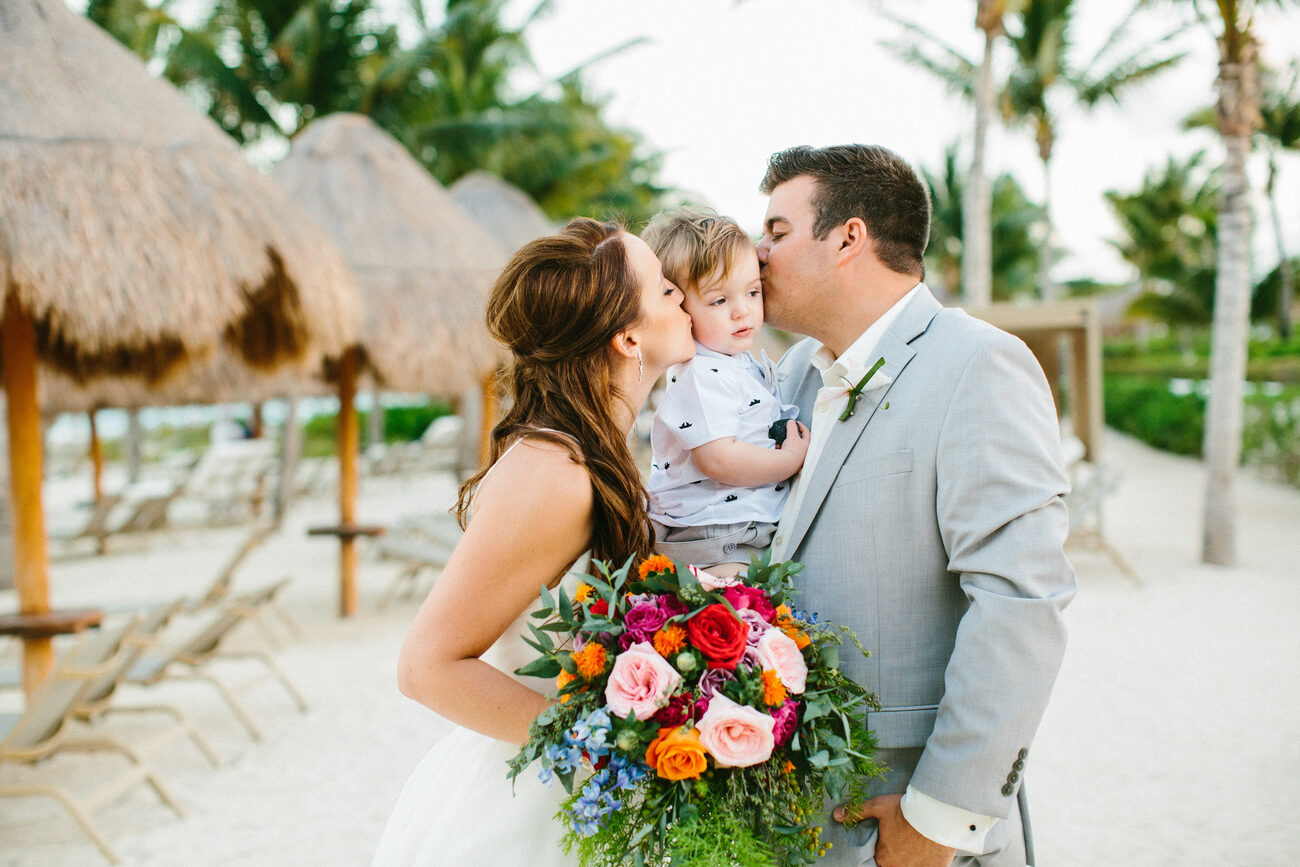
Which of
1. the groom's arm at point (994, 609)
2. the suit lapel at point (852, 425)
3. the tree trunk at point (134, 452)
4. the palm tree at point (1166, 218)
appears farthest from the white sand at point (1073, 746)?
the palm tree at point (1166, 218)

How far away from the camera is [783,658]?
67.7 inches

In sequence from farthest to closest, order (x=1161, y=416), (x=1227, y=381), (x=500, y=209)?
(x=1161, y=416) < (x=500, y=209) < (x=1227, y=381)

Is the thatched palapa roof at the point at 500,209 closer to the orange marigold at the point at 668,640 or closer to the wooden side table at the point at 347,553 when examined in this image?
the wooden side table at the point at 347,553

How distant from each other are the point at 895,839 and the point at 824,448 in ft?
2.76

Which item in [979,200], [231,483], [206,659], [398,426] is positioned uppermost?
[979,200]

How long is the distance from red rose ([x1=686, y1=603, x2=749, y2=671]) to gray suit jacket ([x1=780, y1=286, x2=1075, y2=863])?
43 centimetres

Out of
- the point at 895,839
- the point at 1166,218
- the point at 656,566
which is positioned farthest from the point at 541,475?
the point at 1166,218

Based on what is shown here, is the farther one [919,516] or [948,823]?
[919,516]

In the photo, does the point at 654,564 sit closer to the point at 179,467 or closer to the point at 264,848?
the point at 264,848

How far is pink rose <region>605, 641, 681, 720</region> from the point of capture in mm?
1634

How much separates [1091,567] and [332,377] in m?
9.83

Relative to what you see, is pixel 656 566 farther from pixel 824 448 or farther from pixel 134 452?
pixel 134 452

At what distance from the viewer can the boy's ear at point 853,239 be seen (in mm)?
2277

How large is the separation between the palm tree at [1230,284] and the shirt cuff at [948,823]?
35.2 ft
